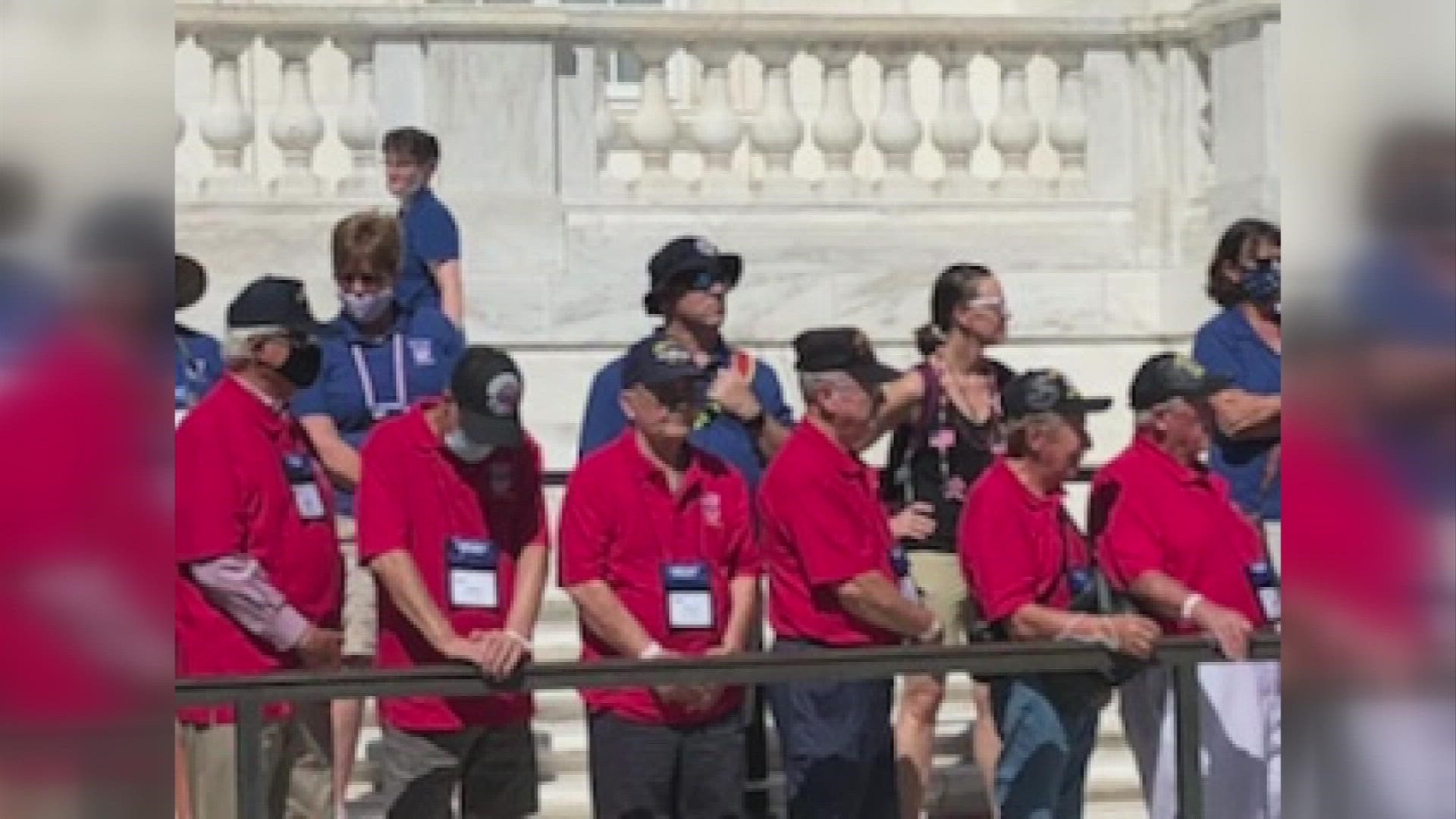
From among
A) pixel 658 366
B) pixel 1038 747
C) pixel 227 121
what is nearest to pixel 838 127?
pixel 227 121

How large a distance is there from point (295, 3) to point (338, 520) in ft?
13.8

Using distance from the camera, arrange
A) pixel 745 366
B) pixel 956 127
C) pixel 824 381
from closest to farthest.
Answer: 1. pixel 824 381
2. pixel 745 366
3. pixel 956 127

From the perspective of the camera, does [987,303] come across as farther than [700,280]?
Yes

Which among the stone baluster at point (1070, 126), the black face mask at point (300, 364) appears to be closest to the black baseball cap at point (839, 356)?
the black face mask at point (300, 364)

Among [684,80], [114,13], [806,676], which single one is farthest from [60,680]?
[684,80]

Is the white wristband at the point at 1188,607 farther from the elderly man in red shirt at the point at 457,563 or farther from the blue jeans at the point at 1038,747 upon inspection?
the elderly man in red shirt at the point at 457,563

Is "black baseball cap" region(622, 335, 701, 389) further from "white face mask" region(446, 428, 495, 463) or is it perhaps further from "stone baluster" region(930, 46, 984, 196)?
"stone baluster" region(930, 46, 984, 196)

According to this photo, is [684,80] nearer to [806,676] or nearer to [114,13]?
[806,676]

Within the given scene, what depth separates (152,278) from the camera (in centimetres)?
109

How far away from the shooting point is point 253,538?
16.6 ft

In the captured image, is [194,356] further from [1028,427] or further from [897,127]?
[897,127]

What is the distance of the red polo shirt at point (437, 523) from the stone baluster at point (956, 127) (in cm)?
546

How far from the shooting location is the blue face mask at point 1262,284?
6121mm

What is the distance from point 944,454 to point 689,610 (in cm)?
125
